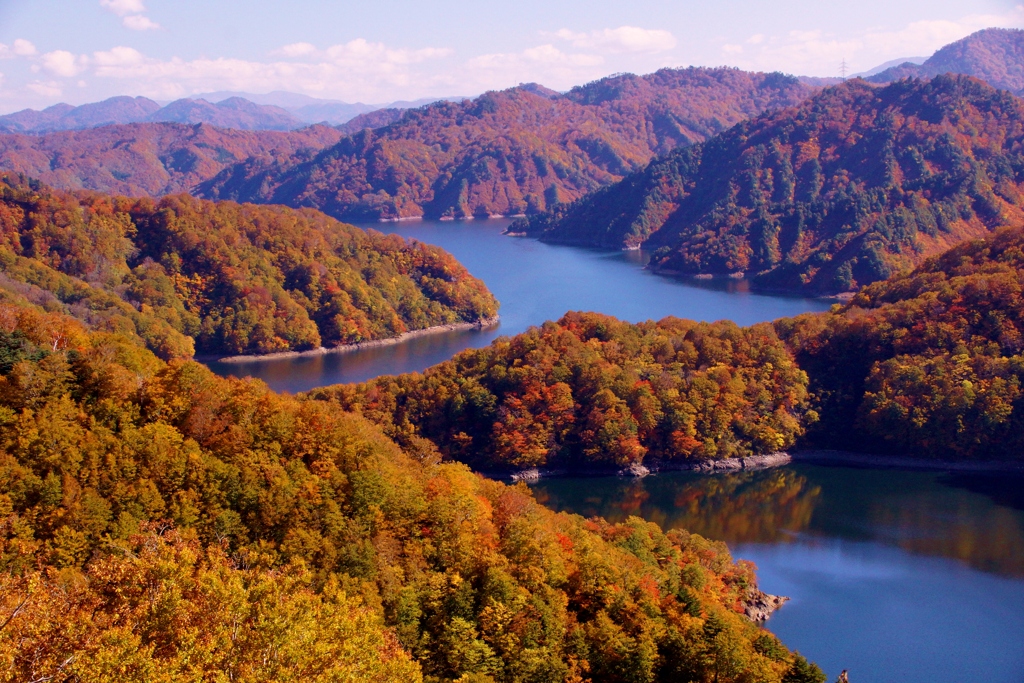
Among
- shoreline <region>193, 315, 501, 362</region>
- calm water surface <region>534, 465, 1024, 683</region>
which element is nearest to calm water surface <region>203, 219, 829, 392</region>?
shoreline <region>193, 315, 501, 362</region>

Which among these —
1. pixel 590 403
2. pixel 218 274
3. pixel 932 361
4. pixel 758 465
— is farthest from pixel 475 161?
pixel 932 361

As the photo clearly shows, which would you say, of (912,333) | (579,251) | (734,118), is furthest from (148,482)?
Result: (734,118)

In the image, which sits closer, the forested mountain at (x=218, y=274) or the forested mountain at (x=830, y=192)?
the forested mountain at (x=218, y=274)

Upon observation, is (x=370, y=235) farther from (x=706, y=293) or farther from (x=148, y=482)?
(x=148, y=482)

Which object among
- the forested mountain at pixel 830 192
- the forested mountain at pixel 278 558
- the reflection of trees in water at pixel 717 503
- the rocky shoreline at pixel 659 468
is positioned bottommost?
the reflection of trees in water at pixel 717 503

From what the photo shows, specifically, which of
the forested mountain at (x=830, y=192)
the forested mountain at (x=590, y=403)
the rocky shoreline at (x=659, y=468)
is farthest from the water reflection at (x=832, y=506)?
the forested mountain at (x=830, y=192)

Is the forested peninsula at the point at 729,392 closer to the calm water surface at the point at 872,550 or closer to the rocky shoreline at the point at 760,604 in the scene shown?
the calm water surface at the point at 872,550

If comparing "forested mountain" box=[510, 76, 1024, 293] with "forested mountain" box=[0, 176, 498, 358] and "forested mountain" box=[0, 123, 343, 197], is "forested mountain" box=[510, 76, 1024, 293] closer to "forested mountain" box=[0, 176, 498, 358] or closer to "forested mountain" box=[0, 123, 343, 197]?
"forested mountain" box=[0, 176, 498, 358]
